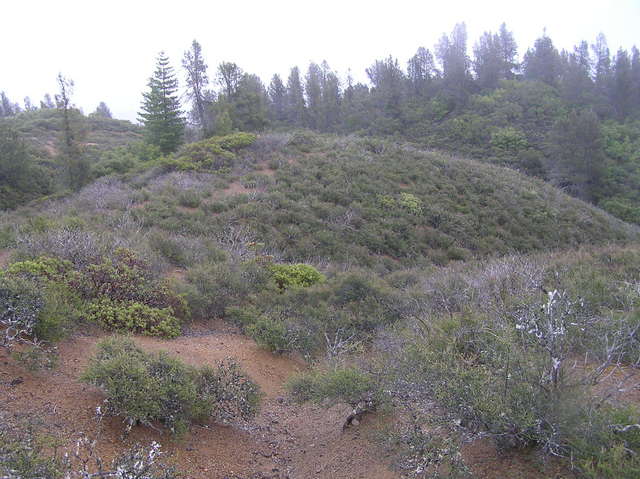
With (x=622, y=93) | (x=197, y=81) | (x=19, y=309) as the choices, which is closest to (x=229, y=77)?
(x=197, y=81)

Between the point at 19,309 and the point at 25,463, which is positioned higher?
the point at 19,309

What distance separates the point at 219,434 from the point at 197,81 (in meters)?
29.9

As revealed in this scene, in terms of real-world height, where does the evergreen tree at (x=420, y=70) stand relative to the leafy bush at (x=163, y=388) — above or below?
above

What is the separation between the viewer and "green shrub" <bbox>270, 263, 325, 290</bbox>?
8796mm

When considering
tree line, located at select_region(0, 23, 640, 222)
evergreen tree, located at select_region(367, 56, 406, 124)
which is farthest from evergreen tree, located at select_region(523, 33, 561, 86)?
evergreen tree, located at select_region(367, 56, 406, 124)

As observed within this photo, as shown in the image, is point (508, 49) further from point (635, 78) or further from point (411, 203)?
point (411, 203)

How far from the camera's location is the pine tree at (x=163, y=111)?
27438mm

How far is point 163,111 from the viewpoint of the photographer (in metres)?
27.5

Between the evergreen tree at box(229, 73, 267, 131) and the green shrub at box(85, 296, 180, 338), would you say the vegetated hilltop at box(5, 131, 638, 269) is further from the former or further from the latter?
the evergreen tree at box(229, 73, 267, 131)

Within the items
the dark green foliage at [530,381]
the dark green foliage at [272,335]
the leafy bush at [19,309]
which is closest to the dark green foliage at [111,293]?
the leafy bush at [19,309]

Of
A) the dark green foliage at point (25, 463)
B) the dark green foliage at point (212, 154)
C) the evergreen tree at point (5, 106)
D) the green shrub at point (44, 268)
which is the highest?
the evergreen tree at point (5, 106)

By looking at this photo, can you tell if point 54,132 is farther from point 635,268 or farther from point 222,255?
point 635,268

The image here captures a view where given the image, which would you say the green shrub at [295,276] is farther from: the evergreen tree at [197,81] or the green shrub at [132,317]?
the evergreen tree at [197,81]

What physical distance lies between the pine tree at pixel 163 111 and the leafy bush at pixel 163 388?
24.8 meters
